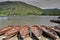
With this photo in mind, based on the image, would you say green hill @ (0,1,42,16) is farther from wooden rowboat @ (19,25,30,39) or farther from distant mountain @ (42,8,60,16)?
wooden rowboat @ (19,25,30,39)

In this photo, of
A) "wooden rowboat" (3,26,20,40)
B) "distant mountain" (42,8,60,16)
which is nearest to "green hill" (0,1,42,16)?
"distant mountain" (42,8,60,16)

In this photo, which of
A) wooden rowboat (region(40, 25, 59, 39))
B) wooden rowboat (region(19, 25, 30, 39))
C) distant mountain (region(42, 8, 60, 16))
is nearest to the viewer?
wooden rowboat (region(40, 25, 59, 39))

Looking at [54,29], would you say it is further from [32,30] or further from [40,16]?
[40,16]

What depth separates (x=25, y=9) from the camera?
468 inches

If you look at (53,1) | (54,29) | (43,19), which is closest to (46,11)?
(53,1)

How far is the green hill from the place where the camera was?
11477 millimetres

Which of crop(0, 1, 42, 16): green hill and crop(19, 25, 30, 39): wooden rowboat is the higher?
crop(19, 25, 30, 39): wooden rowboat

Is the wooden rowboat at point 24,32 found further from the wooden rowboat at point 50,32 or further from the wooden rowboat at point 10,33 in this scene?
the wooden rowboat at point 50,32

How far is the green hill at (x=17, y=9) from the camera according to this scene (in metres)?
11.5

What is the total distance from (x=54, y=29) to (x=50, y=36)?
2.09 feet

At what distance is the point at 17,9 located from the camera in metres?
11.8

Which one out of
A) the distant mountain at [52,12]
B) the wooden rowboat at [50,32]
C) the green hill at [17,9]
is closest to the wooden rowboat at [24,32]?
the wooden rowboat at [50,32]

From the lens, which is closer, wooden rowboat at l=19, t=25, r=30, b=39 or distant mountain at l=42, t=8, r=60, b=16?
wooden rowboat at l=19, t=25, r=30, b=39

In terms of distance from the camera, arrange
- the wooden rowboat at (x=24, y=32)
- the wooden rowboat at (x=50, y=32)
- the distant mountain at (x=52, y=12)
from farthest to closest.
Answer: the distant mountain at (x=52, y=12) < the wooden rowboat at (x=24, y=32) < the wooden rowboat at (x=50, y=32)
